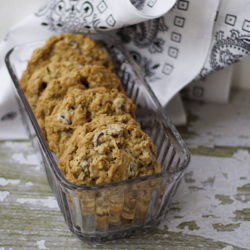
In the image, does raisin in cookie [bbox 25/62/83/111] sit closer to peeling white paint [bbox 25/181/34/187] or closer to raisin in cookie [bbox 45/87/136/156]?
raisin in cookie [bbox 45/87/136/156]

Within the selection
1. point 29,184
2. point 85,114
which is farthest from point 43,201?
point 85,114

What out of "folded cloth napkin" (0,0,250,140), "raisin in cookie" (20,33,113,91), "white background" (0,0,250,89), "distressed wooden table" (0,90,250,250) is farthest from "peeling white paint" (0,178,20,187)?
"white background" (0,0,250,89)

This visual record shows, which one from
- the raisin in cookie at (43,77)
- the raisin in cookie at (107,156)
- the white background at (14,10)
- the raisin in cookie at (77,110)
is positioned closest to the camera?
the raisin in cookie at (107,156)

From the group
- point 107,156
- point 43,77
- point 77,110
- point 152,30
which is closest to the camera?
point 107,156

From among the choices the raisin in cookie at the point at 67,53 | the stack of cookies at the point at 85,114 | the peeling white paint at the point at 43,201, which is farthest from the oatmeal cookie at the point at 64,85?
the peeling white paint at the point at 43,201

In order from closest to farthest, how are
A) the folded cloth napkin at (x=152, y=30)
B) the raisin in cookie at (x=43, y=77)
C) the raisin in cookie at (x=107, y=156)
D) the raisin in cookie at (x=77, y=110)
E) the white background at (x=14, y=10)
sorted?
the raisin in cookie at (x=107, y=156), the raisin in cookie at (x=77, y=110), the raisin in cookie at (x=43, y=77), the folded cloth napkin at (x=152, y=30), the white background at (x=14, y=10)

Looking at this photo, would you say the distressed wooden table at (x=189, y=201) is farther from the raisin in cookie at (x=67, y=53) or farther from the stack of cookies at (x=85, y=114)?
the raisin in cookie at (x=67, y=53)

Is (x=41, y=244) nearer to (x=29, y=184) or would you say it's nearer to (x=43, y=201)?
(x=43, y=201)
